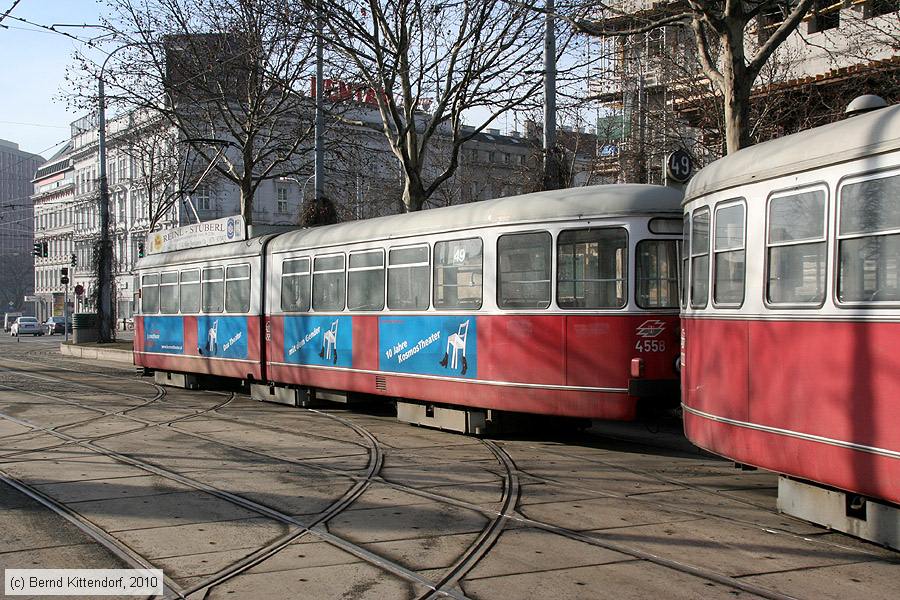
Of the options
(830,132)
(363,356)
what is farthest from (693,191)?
(363,356)

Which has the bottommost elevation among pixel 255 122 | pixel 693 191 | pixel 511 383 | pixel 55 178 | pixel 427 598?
pixel 427 598

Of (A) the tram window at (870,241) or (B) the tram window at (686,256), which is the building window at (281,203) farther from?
(A) the tram window at (870,241)

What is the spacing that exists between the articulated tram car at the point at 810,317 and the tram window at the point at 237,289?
11877 mm

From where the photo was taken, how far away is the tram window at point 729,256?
815cm

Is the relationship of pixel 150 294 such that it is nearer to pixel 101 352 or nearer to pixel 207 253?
pixel 207 253

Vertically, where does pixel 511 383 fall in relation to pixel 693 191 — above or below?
below

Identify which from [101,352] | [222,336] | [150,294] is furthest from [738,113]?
[101,352]

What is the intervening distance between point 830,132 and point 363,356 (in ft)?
30.6

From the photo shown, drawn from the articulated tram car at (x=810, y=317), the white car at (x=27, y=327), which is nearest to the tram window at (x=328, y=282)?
the articulated tram car at (x=810, y=317)

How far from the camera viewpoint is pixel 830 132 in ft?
23.5

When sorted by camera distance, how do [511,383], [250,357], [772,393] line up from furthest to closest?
[250,357], [511,383], [772,393]

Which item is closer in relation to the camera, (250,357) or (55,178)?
(250,357)

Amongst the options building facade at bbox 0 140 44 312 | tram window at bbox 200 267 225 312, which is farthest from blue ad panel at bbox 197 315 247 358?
building facade at bbox 0 140 44 312

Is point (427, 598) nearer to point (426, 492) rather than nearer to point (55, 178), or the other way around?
point (426, 492)
